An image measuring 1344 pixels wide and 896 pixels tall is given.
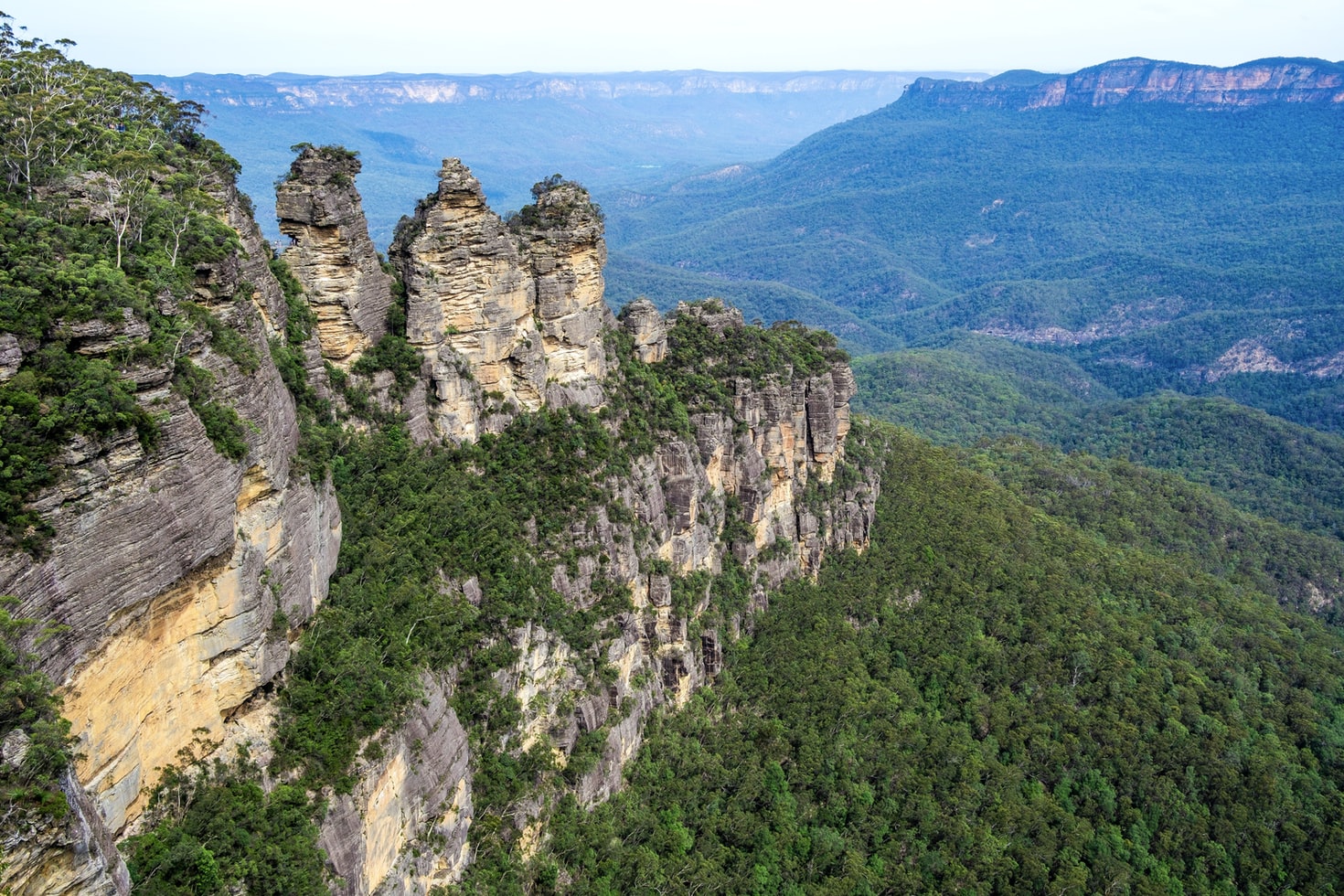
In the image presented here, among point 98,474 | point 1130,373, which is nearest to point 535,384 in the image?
point 98,474

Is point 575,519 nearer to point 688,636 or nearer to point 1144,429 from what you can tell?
point 688,636

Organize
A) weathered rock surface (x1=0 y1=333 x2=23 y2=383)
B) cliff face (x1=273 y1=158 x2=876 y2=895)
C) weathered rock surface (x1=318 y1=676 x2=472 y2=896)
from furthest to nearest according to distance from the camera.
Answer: cliff face (x1=273 y1=158 x2=876 y2=895)
weathered rock surface (x1=318 y1=676 x2=472 y2=896)
weathered rock surface (x1=0 y1=333 x2=23 y2=383)

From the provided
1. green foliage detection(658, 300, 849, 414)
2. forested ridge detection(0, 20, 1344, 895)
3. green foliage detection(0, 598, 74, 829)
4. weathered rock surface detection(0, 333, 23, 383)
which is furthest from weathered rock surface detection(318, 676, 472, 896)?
green foliage detection(658, 300, 849, 414)

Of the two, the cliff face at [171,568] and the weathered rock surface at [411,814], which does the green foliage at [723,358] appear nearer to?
the weathered rock surface at [411,814]

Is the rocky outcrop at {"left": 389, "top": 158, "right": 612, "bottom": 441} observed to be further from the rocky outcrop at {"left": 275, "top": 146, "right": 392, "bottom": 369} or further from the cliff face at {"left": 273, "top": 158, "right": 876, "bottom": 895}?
the rocky outcrop at {"left": 275, "top": 146, "right": 392, "bottom": 369}

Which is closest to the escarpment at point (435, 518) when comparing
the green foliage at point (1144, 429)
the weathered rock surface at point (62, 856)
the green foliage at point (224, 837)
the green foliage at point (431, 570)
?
the weathered rock surface at point (62, 856)
